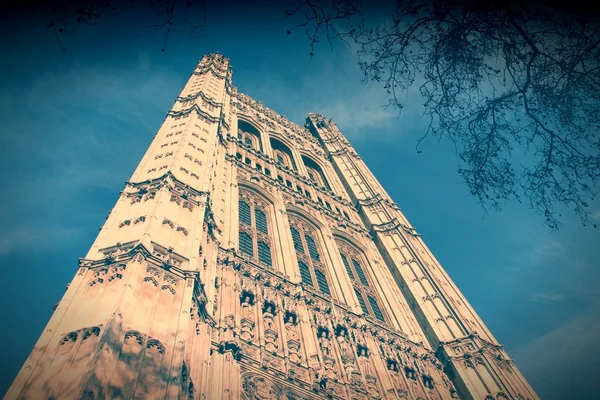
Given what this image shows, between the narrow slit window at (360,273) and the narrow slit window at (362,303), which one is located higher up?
the narrow slit window at (360,273)

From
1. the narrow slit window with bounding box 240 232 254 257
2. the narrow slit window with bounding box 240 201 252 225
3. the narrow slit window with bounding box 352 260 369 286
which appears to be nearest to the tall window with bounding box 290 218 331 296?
the narrow slit window with bounding box 240 232 254 257

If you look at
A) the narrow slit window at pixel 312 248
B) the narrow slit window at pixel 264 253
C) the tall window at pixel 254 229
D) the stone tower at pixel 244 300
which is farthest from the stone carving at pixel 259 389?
the narrow slit window at pixel 312 248

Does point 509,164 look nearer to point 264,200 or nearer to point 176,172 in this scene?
point 176,172

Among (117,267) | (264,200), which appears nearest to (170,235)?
(117,267)

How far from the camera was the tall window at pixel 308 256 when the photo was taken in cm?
1775

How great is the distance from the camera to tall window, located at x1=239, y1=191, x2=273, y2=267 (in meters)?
16.9

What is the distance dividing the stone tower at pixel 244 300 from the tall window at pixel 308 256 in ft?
0.27

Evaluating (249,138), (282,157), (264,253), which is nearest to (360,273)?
(264,253)

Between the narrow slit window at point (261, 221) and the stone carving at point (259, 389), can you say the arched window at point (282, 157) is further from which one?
the stone carving at point (259, 389)

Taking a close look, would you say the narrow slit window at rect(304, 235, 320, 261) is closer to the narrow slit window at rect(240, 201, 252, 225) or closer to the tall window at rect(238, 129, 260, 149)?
the narrow slit window at rect(240, 201, 252, 225)

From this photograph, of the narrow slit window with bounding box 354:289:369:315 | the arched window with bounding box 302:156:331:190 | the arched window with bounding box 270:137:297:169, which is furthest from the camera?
the arched window with bounding box 302:156:331:190

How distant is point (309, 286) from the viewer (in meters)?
16.0

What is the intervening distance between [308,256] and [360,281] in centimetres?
291

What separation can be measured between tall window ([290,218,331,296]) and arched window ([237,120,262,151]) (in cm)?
1044
